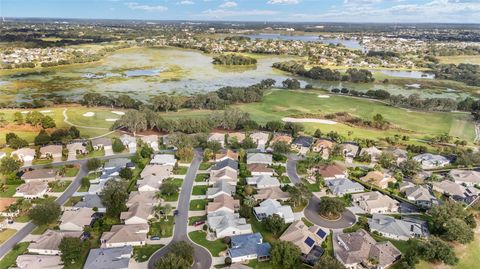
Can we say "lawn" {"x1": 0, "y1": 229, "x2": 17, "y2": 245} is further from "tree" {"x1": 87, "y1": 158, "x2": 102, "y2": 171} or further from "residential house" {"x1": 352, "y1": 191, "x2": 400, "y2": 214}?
"residential house" {"x1": 352, "y1": 191, "x2": 400, "y2": 214}

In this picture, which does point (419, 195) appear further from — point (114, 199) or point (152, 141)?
point (152, 141)

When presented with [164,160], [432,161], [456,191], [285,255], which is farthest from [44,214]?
[432,161]

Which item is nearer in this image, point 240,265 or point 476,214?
point 240,265

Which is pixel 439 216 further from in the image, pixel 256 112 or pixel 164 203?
pixel 256 112

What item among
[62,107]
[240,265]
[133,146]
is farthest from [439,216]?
[62,107]

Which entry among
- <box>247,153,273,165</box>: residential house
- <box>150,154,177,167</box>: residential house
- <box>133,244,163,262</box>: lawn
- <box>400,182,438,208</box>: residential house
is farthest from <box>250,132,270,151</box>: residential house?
<box>133,244,163,262</box>: lawn

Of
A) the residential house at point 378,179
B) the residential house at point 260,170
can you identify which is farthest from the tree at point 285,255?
the residential house at point 378,179
